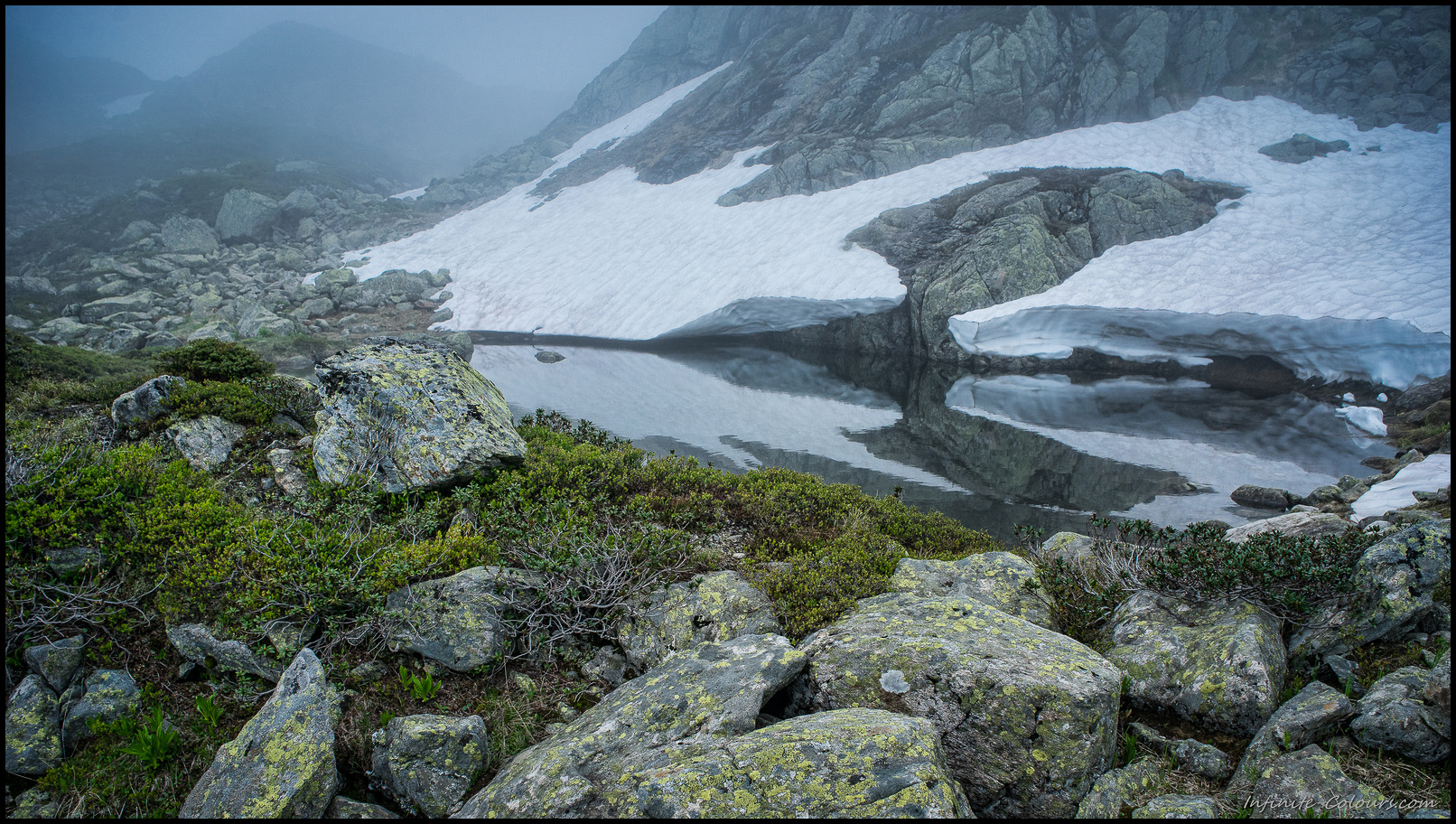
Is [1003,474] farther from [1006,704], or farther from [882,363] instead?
[882,363]

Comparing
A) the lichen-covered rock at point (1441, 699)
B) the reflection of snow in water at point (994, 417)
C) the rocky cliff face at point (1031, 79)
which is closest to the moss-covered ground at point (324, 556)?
the lichen-covered rock at point (1441, 699)

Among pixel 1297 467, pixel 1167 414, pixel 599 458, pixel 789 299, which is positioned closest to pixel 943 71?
pixel 789 299

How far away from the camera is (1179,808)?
3.40 metres

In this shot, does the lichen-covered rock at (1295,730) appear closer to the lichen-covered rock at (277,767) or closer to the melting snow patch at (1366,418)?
the lichen-covered rock at (277,767)

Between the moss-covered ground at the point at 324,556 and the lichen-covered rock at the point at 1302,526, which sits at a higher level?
the moss-covered ground at the point at 324,556

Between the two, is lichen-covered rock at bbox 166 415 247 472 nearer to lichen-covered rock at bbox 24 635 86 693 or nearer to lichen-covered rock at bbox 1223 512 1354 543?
lichen-covered rock at bbox 24 635 86 693

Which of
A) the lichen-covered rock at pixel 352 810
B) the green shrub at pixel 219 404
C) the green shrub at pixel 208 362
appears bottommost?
the lichen-covered rock at pixel 352 810

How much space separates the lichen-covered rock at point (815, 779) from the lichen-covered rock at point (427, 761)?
1399 millimetres

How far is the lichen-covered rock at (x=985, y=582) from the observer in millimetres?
5767

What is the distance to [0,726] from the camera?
377 centimetres

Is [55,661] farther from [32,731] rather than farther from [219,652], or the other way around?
[219,652]

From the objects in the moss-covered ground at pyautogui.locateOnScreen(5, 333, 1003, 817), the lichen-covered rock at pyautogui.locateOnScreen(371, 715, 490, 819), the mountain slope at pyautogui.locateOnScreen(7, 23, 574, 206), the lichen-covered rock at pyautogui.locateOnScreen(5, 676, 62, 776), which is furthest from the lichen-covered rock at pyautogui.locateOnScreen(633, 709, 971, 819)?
the mountain slope at pyautogui.locateOnScreen(7, 23, 574, 206)

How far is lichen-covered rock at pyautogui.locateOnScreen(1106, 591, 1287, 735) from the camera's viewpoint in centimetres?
416

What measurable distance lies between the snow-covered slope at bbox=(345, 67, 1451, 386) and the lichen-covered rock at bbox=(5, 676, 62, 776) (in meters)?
27.6
